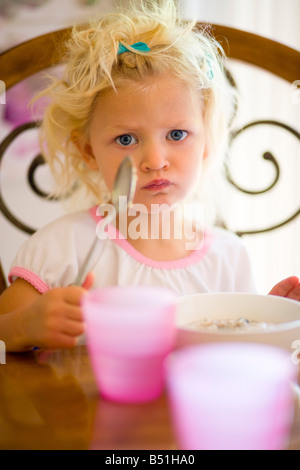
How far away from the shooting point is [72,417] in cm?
46

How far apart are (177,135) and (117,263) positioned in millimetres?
299

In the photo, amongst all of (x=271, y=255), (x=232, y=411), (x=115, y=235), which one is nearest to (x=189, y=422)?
(x=232, y=411)

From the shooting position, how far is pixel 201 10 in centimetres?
193

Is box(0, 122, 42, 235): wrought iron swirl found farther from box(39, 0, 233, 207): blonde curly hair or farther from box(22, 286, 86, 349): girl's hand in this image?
box(22, 286, 86, 349): girl's hand

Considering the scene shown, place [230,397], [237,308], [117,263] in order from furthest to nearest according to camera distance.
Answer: [117,263]
[237,308]
[230,397]

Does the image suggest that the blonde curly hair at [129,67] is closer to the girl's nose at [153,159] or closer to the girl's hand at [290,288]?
the girl's nose at [153,159]

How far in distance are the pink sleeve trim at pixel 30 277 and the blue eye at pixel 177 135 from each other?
1.19 feet

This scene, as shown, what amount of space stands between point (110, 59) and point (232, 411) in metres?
0.79

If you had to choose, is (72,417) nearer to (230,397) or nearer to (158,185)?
(230,397)

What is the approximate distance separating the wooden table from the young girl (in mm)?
313

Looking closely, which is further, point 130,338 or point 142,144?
point 142,144

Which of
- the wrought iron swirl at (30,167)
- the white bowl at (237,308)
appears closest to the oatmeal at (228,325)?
the white bowl at (237,308)

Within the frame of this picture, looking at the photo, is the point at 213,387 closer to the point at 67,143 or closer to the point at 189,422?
the point at 189,422

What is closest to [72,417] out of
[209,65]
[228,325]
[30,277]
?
[228,325]
